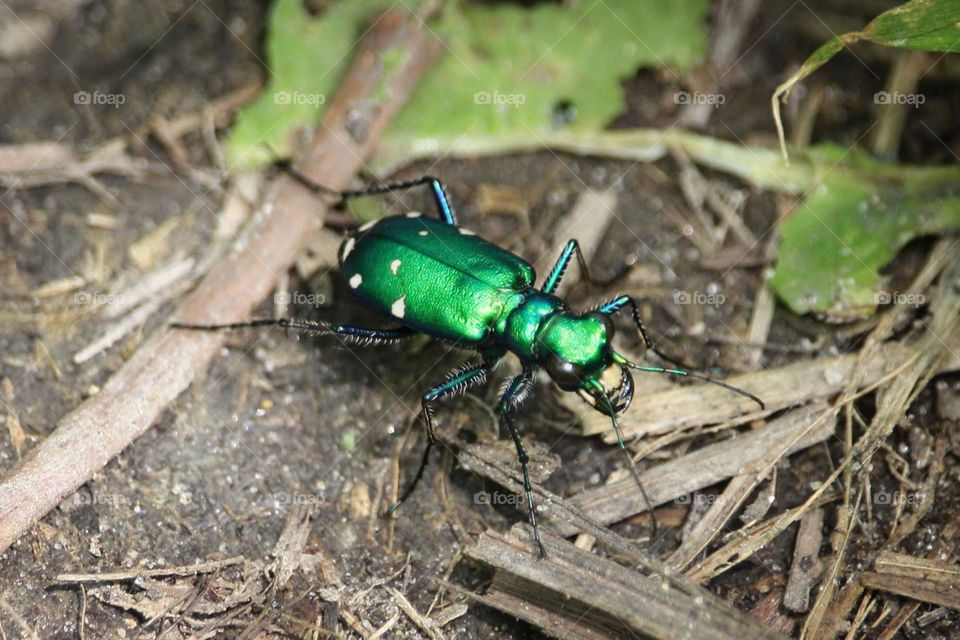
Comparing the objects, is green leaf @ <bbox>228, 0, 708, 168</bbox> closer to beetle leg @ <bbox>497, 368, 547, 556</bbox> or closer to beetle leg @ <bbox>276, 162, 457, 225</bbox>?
beetle leg @ <bbox>276, 162, 457, 225</bbox>

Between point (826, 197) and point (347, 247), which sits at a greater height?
point (826, 197)

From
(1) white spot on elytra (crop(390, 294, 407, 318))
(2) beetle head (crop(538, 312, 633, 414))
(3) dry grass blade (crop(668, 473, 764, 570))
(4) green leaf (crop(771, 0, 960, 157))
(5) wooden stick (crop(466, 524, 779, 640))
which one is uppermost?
(4) green leaf (crop(771, 0, 960, 157))

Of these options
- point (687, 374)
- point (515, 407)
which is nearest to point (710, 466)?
point (687, 374)

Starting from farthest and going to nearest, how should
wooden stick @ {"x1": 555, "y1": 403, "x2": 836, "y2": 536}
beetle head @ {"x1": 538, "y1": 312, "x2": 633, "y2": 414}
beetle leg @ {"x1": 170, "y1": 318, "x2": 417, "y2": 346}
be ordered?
beetle leg @ {"x1": 170, "y1": 318, "x2": 417, "y2": 346} < wooden stick @ {"x1": 555, "y1": 403, "x2": 836, "y2": 536} < beetle head @ {"x1": 538, "y1": 312, "x2": 633, "y2": 414}

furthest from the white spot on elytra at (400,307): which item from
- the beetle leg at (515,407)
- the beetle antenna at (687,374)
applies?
the beetle antenna at (687,374)

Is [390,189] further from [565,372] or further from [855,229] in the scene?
[855,229]

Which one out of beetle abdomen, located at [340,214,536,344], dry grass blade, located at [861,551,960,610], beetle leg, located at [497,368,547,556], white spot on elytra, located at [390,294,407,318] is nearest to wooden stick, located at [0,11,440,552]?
beetle abdomen, located at [340,214,536,344]

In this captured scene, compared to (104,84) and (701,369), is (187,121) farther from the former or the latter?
(701,369)
